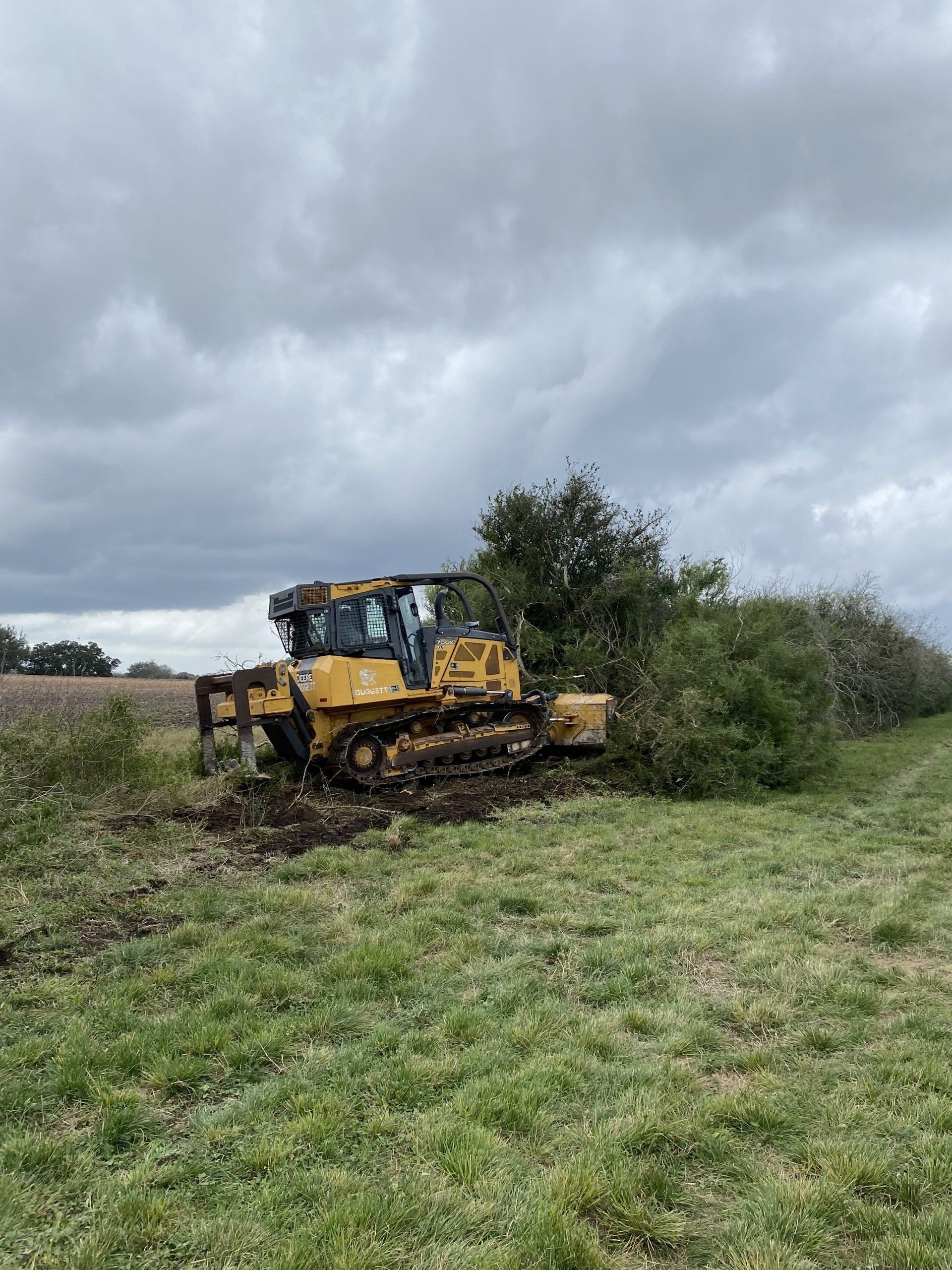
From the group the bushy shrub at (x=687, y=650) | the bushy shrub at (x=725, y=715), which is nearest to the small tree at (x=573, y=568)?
the bushy shrub at (x=687, y=650)

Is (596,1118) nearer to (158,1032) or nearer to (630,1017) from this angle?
(630,1017)

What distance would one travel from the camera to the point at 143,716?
31.7 feet

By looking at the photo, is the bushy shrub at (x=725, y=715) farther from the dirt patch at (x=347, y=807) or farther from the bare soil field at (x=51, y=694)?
the bare soil field at (x=51, y=694)

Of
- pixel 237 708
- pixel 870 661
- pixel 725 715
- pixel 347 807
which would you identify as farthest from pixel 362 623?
pixel 870 661

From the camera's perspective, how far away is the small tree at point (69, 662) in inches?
363

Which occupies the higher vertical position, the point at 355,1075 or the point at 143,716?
the point at 143,716

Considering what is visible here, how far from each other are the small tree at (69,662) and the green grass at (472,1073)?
3.14 meters

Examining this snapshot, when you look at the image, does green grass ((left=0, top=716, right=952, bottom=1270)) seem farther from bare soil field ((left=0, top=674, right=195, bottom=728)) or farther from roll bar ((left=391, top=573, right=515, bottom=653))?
roll bar ((left=391, top=573, right=515, bottom=653))

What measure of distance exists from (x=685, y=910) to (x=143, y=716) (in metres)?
6.85

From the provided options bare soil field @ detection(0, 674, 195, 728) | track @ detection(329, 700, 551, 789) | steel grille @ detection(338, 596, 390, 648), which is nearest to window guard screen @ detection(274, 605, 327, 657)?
steel grille @ detection(338, 596, 390, 648)

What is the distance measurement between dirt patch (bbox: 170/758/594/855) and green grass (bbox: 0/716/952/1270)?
1646 mm

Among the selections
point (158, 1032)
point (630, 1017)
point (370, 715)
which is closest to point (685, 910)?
point (630, 1017)

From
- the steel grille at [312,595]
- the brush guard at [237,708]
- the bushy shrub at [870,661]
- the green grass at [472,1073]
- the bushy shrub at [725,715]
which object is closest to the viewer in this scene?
the green grass at [472,1073]

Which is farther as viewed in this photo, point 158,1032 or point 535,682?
point 535,682
